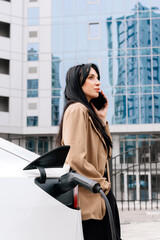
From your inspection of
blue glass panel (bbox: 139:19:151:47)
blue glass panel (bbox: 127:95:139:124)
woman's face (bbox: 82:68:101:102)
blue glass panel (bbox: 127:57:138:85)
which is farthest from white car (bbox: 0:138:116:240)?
blue glass panel (bbox: 139:19:151:47)

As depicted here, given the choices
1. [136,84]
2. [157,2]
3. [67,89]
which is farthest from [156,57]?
[67,89]

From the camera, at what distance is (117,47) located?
24828mm

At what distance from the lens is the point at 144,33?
24688 millimetres

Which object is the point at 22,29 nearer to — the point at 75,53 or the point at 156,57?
the point at 75,53

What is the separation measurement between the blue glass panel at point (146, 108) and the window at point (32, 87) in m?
7.04

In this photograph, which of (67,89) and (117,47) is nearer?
(67,89)

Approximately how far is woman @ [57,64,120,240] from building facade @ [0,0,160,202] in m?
21.4

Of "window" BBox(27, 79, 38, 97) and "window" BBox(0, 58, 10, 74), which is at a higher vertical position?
"window" BBox(0, 58, 10, 74)

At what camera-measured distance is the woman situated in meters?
2.10

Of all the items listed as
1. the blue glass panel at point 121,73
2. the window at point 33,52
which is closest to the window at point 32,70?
the window at point 33,52

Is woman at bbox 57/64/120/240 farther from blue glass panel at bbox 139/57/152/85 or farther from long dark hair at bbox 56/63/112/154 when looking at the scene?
blue glass panel at bbox 139/57/152/85

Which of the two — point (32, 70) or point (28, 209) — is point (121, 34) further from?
point (28, 209)

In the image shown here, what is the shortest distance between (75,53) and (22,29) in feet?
14.4

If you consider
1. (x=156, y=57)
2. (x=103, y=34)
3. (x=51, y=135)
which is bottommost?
(x=51, y=135)
